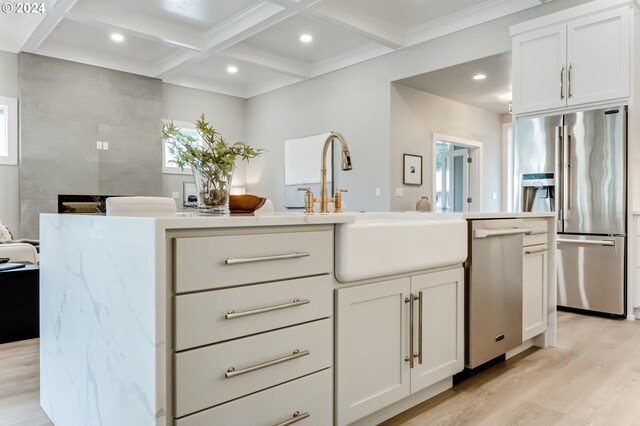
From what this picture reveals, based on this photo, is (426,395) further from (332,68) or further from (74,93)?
(74,93)

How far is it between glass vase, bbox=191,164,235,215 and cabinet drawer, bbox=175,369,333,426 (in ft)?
2.17

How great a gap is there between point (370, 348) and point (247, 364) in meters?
0.54

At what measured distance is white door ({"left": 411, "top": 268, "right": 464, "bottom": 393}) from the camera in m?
1.81

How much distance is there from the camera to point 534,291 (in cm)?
262

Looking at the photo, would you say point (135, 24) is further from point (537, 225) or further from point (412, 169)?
point (537, 225)

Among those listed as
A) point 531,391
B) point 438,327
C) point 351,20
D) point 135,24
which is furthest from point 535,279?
point 135,24

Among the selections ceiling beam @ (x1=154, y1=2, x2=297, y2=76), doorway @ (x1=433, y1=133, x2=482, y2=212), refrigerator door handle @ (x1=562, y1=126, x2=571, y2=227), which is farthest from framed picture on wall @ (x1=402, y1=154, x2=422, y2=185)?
ceiling beam @ (x1=154, y1=2, x2=297, y2=76)

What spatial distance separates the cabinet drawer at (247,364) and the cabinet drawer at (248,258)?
0.17 m

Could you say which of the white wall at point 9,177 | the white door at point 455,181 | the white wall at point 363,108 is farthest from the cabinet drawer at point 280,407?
the white door at point 455,181

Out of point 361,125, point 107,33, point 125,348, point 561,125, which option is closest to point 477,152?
point 361,125

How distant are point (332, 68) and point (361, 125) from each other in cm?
99

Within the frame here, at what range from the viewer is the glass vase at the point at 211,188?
162cm

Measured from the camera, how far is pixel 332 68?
19.9 ft

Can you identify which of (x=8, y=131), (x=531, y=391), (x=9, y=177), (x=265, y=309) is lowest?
(x=531, y=391)
